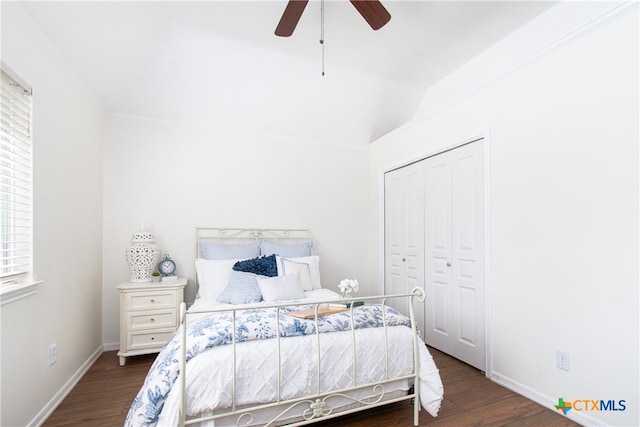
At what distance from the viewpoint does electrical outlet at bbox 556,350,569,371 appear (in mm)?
2094

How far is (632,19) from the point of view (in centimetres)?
183

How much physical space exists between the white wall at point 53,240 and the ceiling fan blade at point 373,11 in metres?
1.94

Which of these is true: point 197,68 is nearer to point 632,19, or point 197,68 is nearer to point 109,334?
point 109,334

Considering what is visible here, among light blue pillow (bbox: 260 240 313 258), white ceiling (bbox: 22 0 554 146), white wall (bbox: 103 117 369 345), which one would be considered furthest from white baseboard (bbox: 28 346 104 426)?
white ceiling (bbox: 22 0 554 146)

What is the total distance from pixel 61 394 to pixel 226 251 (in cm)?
166

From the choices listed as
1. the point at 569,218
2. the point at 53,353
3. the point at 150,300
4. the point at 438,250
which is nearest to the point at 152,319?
the point at 150,300

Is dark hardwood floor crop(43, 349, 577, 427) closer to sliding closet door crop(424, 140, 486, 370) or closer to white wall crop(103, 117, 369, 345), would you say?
sliding closet door crop(424, 140, 486, 370)

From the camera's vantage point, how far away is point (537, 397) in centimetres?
224

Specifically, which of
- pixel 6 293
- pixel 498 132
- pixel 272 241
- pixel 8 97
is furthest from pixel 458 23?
pixel 6 293

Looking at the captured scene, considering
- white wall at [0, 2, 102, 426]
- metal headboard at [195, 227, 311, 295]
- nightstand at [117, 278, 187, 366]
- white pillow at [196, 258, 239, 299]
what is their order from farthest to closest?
1. metal headboard at [195, 227, 311, 295]
2. white pillow at [196, 258, 239, 299]
3. nightstand at [117, 278, 187, 366]
4. white wall at [0, 2, 102, 426]

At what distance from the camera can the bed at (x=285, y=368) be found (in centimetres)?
158

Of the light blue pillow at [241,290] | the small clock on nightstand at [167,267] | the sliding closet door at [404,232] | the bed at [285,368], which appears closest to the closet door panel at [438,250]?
the sliding closet door at [404,232]

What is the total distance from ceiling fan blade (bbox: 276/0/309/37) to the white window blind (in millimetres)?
1616

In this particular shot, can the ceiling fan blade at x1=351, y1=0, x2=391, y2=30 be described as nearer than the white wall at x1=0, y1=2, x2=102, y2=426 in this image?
No
